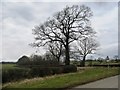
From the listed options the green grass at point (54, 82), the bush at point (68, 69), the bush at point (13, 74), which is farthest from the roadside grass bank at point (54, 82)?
the bush at point (68, 69)

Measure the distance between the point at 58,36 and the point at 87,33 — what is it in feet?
20.0

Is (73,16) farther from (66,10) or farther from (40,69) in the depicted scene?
(40,69)

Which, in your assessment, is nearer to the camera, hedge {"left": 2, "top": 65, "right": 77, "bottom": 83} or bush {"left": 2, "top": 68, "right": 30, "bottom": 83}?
bush {"left": 2, "top": 68, "right": 30, "bottom": 83}

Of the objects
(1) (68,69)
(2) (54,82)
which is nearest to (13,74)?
(2) (54,82)

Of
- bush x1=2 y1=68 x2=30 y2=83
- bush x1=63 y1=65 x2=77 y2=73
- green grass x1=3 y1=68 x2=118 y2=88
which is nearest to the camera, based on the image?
green grass x1=3 y1=68 x2=118 y2=88

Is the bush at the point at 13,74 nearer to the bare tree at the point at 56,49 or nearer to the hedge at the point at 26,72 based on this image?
the hedge at the point at 26,72

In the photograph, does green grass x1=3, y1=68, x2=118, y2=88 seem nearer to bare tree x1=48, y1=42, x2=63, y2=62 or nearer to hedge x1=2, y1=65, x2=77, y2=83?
hedge x1=2, y1=65, x2=77, y2=83

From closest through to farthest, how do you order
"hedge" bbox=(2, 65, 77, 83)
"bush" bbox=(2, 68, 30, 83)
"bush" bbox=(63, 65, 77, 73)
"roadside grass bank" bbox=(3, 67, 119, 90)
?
"roadside grass bank" bbox=(3, 67, 119, 90)
"bush" bbox=(2, 68, 30, 83)
"hedge" bbox=(2, 65, 77, 83)
"bush" bbox=(63, 65, 77, 73)

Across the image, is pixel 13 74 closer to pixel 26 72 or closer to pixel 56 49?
pixel 26 72

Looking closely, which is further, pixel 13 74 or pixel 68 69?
pixel 68 69

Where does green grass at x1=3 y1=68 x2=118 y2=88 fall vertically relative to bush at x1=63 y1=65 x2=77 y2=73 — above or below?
above

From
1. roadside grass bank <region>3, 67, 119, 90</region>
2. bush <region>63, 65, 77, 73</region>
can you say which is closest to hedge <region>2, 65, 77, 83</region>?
bush <region>63, 65, 77, 73</region>

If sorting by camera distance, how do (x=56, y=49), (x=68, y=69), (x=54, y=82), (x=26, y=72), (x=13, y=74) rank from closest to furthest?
(x=54, y=82) < (x=13, y=74) < (x=26, y=72) < (x=68, y=69) < (x=56, y=49)

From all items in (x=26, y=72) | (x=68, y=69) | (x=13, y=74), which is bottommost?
(x=68, y=69)
